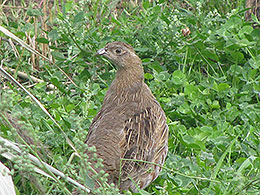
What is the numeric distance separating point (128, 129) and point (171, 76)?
159 cm

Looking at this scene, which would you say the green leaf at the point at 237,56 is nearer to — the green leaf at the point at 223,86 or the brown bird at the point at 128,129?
the green leaf at the point at 223,86

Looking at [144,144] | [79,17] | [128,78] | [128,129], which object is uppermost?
[79,17]

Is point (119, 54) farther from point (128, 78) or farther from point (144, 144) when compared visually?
point (144, 144)

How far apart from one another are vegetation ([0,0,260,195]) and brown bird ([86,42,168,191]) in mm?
164

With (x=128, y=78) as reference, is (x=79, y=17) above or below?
above

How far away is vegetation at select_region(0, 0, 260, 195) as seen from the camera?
4125 millimetres

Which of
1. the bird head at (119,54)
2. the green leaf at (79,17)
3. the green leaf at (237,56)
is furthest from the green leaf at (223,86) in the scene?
the green leaf at (79,17)

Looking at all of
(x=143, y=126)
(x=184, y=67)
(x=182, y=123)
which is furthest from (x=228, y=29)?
(x=143, y=126)

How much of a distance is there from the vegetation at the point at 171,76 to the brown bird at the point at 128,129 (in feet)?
0.54

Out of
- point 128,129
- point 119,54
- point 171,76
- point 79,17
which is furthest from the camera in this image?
point 171,76

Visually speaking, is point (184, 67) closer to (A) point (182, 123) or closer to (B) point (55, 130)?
(A) point (182, 123)

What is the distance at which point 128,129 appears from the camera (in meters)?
3.83

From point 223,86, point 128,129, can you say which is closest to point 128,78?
point 128,129

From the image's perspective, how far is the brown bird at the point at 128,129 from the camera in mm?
3680
